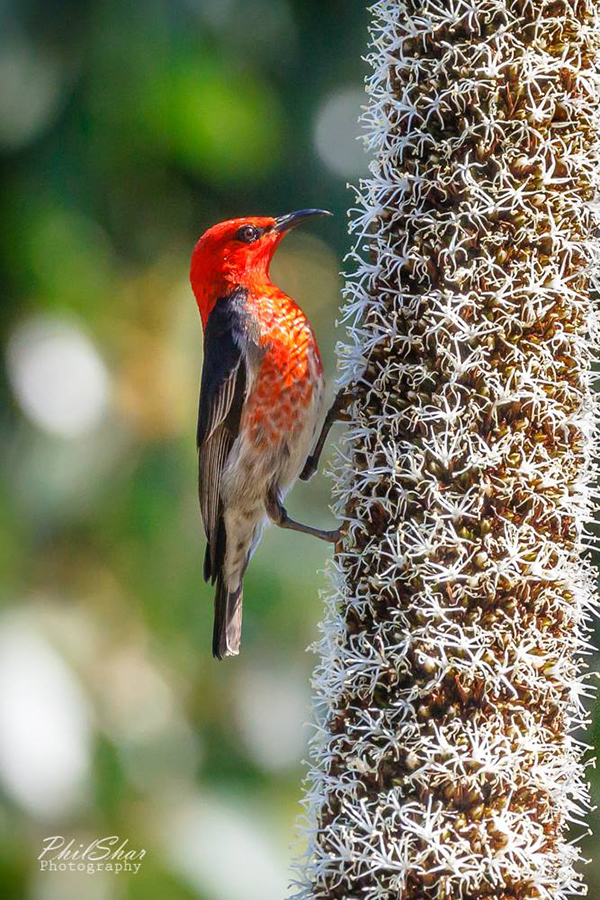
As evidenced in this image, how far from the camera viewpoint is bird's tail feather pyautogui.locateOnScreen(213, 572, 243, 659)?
3.49 metres

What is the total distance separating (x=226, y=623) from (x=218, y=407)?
2.01 feet

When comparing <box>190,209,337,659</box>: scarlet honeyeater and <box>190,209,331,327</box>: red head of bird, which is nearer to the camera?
<box>190,209,337,659</box>: scarlet honeyeater

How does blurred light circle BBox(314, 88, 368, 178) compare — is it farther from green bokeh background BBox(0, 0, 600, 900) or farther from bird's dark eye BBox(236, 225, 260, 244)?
bird's dark eye BBox(236, 225, 260, 244)

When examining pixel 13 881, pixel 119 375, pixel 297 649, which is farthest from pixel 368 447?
pixel 297 649

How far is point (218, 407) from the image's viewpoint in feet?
11.7

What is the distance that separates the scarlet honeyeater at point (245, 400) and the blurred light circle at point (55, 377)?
5.11 ft

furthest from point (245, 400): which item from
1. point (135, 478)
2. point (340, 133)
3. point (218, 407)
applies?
point (340, 133)

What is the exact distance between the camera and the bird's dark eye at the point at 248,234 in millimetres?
3547

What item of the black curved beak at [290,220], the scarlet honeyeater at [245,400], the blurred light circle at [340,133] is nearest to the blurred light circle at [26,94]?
the blurred light circle at [340,133]

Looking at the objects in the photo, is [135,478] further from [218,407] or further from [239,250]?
[239,250]

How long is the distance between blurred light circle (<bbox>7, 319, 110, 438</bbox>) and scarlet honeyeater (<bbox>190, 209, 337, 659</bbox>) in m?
1.56

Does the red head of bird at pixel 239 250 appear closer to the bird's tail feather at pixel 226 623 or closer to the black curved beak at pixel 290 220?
the black curved beak at pixel 290 220

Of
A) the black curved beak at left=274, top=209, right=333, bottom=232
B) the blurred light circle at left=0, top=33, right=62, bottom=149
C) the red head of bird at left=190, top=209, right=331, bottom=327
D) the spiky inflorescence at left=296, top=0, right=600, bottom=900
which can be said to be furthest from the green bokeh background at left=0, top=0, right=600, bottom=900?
the spiky inflorescence at left=296, top=0, right=600, bottom=900

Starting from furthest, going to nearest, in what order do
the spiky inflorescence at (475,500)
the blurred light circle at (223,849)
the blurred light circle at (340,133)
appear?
the blurred light circle at (340,133) → the blurred light circle at (223,849) → the spiky inflorescence at (475,500)
